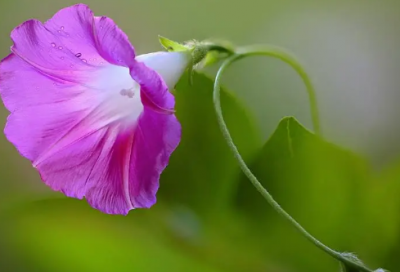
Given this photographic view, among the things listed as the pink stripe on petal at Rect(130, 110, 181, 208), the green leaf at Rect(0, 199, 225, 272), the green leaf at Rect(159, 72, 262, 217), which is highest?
the pink stripe on petal at Rect(130, 110, 181, 208)

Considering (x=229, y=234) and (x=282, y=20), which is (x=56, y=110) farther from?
(x=282, y=20)

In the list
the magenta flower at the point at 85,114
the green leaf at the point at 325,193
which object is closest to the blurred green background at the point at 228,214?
the green leaf at the point at 325,193

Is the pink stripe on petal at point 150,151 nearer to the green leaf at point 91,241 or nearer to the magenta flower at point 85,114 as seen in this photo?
the magenta flower at point 85,114

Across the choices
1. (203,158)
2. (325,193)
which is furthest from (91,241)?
(325,193)

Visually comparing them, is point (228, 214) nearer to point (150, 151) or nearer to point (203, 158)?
point (203, 158)

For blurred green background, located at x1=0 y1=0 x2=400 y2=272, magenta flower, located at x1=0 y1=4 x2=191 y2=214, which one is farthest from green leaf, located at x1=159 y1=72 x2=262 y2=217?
magenta flower, located at x1=0 y1=4 x2=191 y2=214

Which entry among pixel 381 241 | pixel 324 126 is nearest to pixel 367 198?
pixel 381 241

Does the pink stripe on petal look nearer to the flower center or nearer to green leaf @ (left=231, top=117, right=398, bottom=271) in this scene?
the flower center
